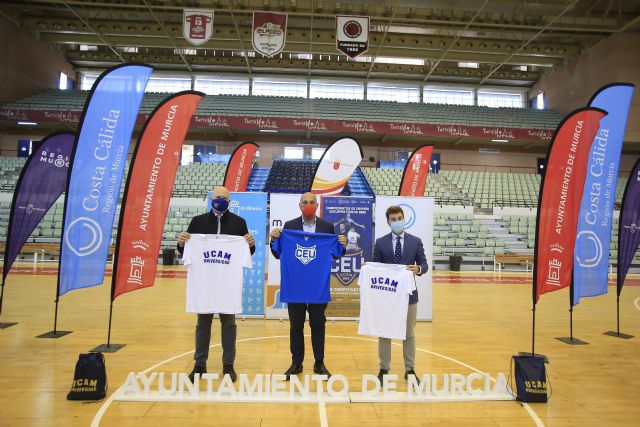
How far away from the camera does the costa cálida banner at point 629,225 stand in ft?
18.7

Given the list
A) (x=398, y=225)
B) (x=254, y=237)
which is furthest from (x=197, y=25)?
(x=398, y=225)

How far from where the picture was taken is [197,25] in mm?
11781

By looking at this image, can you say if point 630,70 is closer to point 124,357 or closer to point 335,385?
point 335,385

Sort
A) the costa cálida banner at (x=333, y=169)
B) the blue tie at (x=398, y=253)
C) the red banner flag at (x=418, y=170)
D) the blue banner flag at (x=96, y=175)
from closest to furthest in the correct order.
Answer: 1. the blue tie at (x=398, y=253)
2. the blue banner flag at (x=96, y=175)
3. the costa cálida banner at (x=333, y=169)
4. the red banner flag at (x=418, y=170)

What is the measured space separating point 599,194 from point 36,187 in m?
7.78

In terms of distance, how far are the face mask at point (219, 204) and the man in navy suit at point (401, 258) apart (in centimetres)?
153

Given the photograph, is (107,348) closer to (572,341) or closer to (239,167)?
(239,167)

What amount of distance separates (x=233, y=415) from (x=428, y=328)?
3.94 m

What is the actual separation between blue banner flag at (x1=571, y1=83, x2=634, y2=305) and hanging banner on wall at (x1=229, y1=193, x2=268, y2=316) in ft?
15.1

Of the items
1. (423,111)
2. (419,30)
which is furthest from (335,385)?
(423,111)

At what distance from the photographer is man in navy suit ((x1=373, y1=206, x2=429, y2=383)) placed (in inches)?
142

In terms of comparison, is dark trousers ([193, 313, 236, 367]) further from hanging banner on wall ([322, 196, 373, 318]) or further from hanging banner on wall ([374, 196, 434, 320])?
hanging banner on wall ([374, 196, 434, 320])

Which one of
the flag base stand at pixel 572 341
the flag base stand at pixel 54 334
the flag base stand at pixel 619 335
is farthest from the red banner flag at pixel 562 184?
the flag base stand at pixel 54 334

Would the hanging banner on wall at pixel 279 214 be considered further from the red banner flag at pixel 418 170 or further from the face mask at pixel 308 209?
the red banner flag at pixel 418 170
